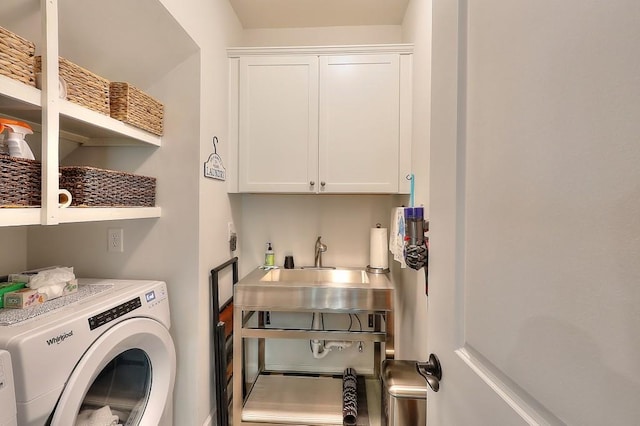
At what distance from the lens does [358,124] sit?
1856 mm

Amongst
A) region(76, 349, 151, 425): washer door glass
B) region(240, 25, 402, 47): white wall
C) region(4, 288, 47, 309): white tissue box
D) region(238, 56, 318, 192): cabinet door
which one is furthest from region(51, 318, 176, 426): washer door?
region(240, 25, 402, 47): white wall

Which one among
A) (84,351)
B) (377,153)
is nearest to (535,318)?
(84,351)

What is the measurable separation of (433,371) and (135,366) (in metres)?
1.22

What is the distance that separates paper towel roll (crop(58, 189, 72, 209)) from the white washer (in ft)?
1.13

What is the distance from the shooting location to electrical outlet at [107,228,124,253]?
4.85 feet

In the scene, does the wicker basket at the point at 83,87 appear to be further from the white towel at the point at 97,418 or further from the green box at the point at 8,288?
the white towel at the point at 97,418

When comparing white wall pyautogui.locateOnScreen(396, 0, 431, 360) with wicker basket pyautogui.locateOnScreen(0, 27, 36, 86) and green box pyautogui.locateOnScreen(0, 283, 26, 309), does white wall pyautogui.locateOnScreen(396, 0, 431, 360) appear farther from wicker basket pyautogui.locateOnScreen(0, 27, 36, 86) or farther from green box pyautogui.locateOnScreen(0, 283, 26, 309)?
green box pyautogui.locateOnScreen(0, 283, 26, 309)

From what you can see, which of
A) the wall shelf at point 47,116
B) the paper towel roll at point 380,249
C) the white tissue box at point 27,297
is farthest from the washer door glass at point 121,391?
the paper towel roll at point 380,249

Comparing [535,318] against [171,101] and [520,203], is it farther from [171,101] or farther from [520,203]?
[171,101]

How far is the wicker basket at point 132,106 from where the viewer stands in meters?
1.21

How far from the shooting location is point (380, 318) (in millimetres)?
2008

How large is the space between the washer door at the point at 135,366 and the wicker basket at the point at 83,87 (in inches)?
31.9

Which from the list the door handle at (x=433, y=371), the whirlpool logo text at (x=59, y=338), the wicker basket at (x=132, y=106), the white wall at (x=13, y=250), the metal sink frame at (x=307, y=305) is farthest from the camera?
the metal sink frame at (x=307, y=305)

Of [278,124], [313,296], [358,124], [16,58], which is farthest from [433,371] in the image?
[278,124]
